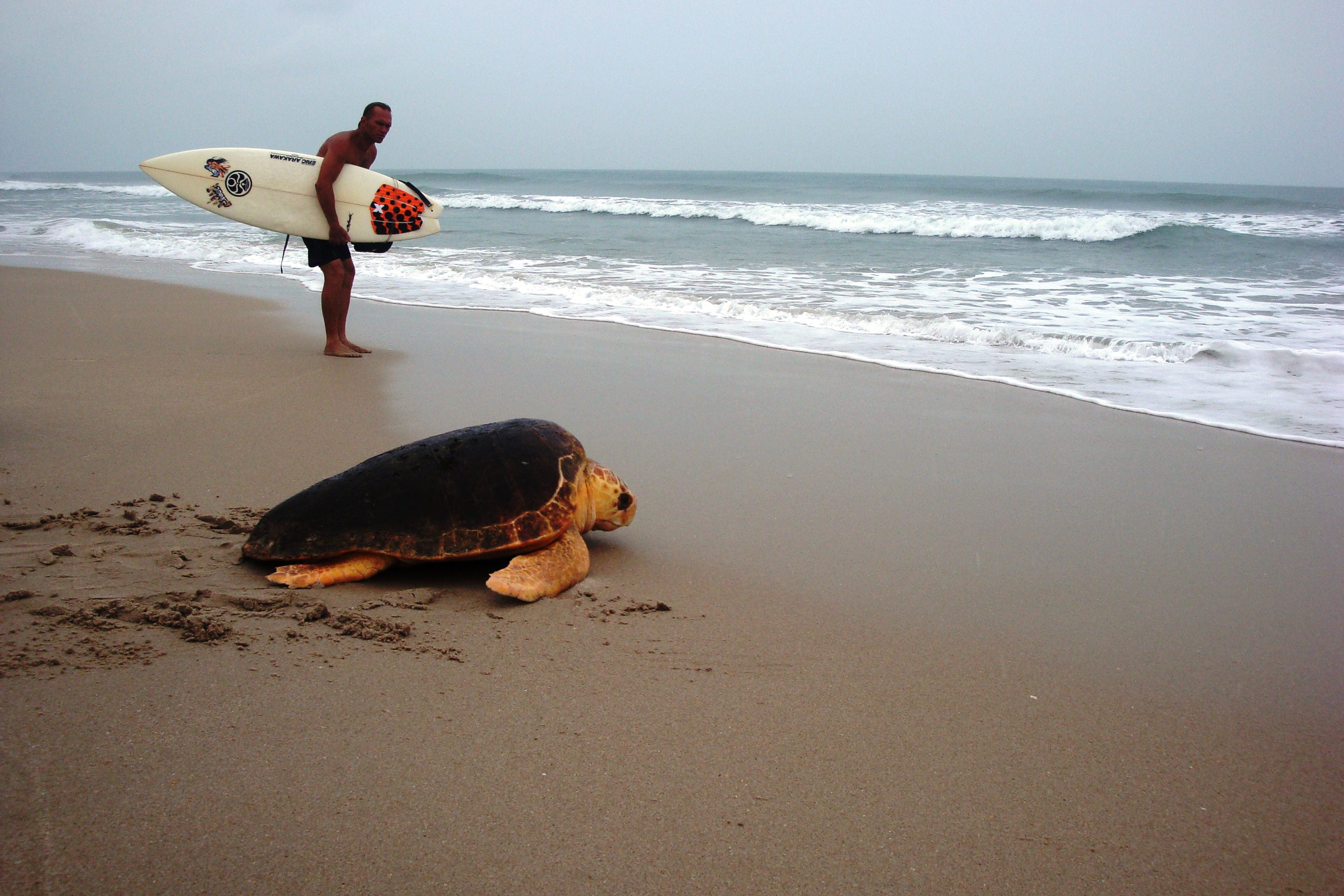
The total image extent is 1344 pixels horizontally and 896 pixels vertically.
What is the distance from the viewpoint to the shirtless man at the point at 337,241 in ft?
18.7

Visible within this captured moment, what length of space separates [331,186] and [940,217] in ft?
78.4

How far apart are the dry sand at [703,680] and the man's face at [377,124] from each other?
2.42 metres

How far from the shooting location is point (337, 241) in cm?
579

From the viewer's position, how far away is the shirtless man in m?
5.70

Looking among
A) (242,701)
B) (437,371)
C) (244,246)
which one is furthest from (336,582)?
(244,246)

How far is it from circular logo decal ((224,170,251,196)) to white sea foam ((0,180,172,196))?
31.1m

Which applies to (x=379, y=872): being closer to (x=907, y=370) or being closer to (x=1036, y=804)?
(x=1036, y=804)

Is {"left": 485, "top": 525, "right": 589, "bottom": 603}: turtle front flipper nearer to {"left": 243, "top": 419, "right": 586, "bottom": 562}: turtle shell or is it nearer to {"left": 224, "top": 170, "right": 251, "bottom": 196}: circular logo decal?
{"left": 243, "top": 419, "right": 586, "bottom": 562}: turtle shell

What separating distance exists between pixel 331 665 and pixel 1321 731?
250cm

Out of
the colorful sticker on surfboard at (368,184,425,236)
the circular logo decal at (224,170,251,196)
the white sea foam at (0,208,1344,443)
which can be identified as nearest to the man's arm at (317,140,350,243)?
the colorful sticker on surfboard at (368,184,425,236)

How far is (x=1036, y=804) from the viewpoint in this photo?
69.9 inches

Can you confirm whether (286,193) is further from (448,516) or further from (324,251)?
(448,516)

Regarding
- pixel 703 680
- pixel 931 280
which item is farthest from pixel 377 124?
pixel 931 280

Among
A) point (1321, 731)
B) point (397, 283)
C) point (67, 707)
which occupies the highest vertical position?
point (397, 283)
